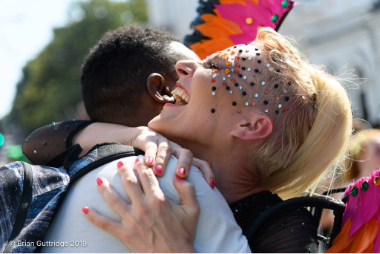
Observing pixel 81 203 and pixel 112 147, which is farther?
pixel 112 147

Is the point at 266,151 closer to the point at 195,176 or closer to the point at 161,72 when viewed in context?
the point at 195,176

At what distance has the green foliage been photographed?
103ft

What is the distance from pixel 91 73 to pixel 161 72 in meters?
0.48

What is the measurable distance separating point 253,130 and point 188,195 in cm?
64

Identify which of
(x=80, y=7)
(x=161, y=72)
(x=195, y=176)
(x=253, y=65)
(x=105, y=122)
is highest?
(x=253, y=65)

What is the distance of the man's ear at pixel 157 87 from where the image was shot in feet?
8.52

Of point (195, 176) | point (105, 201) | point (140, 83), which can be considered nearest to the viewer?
point (105, 201)

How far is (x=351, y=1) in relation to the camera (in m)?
22.3

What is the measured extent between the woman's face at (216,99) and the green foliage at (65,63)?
94.5 feet

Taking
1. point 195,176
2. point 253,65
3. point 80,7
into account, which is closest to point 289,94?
point 253,65

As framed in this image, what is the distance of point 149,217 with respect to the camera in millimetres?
1648

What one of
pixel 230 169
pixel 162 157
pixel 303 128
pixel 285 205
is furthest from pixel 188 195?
pixel 303 128

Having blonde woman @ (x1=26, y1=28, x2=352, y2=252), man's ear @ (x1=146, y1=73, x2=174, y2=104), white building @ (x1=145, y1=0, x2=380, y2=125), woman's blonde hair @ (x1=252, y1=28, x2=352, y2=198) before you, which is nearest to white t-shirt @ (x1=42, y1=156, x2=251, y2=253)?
blonde woman @ (x1=26, y1=28, x2=352, y2=252)

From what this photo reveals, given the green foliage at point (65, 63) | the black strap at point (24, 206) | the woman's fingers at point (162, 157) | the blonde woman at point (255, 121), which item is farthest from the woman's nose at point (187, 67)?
the green foliage at point (65, 63)
